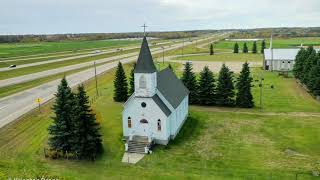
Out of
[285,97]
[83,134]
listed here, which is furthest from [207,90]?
[83,134]

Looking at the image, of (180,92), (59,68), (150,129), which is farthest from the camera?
(59,68)

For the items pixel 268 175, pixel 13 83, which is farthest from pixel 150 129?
pixel 13 83

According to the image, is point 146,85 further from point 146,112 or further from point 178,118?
point 178,118

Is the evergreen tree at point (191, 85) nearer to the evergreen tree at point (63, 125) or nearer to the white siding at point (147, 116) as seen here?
the white siding at point (147, 116)

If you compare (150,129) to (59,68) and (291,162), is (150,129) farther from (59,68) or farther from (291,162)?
(59,68)

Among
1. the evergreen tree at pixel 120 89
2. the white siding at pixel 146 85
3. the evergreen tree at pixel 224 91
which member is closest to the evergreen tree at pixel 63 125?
the white siding at pixel 146 85

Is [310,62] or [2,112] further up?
[310,62]

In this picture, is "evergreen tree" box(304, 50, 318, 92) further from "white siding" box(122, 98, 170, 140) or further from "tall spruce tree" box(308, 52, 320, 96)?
"white siding" box(122, 98, 170, 140)
